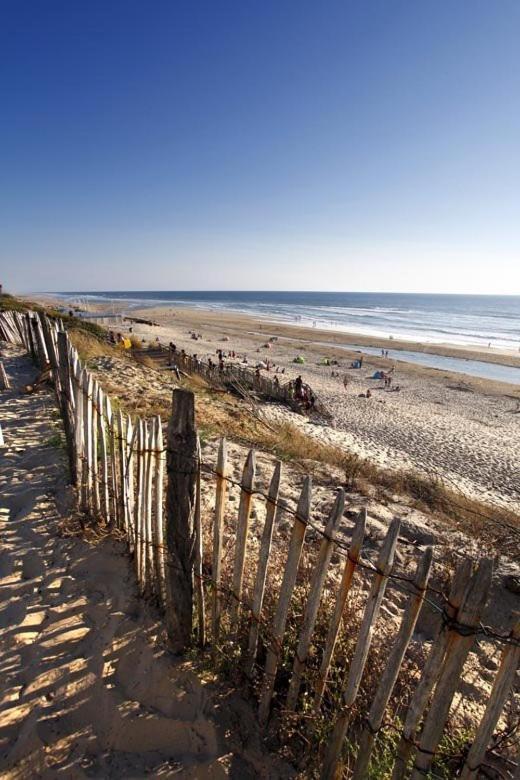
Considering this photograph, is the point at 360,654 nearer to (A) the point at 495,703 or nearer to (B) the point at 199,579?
(A) the point at 495,703

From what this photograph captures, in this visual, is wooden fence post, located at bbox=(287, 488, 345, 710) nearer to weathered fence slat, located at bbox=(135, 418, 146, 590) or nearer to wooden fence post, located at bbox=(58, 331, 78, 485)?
weathered fence slat, located at bbox=(135, 418, 146, 590)

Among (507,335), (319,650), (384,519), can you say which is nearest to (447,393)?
(384,519)

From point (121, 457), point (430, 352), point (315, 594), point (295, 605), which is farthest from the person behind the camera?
point (430, 352)

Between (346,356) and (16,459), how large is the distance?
29475 millimetres

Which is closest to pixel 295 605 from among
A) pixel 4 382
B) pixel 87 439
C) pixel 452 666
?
pixel 452 666

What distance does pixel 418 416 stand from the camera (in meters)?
16.7

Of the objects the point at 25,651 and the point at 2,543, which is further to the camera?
the point at 2,543

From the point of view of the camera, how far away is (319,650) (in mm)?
2689

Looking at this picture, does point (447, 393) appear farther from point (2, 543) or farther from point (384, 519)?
point (2, 543)

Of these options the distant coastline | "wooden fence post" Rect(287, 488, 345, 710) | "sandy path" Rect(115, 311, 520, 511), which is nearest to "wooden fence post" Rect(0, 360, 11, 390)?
"sandy path" Rect(115, 311, 520, 511)

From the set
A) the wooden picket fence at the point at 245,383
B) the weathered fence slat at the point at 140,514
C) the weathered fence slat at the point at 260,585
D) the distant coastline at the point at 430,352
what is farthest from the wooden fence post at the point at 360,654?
the distant coastline at the point at 430,352

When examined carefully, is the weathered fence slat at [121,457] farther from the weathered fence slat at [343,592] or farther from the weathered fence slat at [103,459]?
the weathered fence slat at [343,592]

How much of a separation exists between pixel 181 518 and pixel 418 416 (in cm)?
1615

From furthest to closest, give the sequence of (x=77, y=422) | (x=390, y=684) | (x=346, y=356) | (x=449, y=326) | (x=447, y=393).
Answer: (x=449, y=326) < (x=346, y=356) < (x=447, y=393) < (x=77, y=422) < (x=390, y=684)
